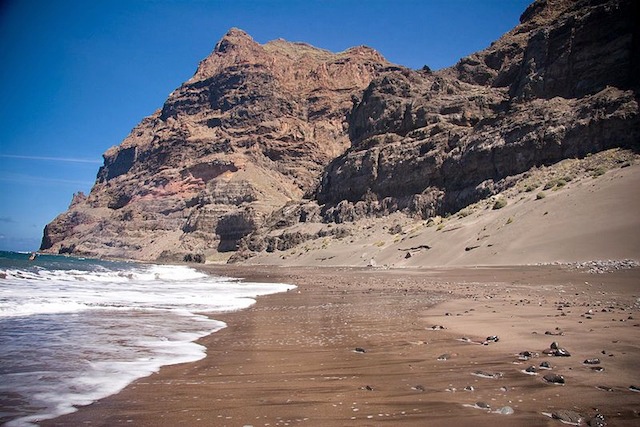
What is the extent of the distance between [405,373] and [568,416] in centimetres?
223

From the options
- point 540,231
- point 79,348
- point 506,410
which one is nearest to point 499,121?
point 540,231

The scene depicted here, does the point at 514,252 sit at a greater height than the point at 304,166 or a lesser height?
lesser

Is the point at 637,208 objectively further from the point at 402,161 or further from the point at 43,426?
the point at 402,161

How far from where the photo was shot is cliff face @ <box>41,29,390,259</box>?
113 metres

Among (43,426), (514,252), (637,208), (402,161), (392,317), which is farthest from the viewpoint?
(402,161)

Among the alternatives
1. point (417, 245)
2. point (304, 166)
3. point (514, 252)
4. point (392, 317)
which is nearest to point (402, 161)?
point (417, 245)

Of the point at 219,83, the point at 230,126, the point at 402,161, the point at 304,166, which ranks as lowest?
the point at 402,161

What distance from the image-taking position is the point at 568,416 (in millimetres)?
4172

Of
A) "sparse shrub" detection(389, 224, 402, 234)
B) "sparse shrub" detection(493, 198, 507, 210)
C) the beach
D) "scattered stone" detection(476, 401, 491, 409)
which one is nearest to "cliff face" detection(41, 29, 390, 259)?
"sparse shrub" detection(389, 224, 402, 234)

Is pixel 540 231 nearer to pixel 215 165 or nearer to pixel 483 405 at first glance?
pixel 483 405

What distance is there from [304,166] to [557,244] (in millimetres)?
126244

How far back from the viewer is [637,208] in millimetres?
23906

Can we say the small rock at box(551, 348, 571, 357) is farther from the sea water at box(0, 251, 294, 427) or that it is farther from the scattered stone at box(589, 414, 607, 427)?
the sea water at box(0, 251, 294, 427)

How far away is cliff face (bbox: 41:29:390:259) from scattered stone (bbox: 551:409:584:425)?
8676 centimetres
